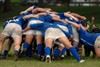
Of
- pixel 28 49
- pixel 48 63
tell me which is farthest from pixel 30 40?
pixel 48 63

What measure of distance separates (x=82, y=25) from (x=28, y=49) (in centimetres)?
178

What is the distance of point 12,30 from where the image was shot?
13320 mm

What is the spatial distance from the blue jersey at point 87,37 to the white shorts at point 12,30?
5.75 feet

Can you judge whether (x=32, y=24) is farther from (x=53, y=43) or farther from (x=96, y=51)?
(x=96, y=51)

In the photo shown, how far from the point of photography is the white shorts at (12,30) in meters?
13.3

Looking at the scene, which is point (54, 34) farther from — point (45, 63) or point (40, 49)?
point (45, 63)

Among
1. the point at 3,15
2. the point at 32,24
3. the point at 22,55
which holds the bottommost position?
the point at 3,15

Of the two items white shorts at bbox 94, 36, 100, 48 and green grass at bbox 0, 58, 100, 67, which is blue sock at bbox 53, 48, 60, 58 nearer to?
green grass at bbox 0, 58, 100, 67

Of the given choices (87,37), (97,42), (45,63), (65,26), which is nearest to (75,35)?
(87,37)

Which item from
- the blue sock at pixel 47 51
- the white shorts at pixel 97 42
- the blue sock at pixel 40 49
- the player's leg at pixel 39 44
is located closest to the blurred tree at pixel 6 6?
the player's leg at pixel 39 44

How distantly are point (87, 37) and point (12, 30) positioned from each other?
2.15 metres

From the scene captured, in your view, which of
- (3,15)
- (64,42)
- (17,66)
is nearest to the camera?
(17,66)

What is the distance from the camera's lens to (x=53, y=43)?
13.0 metres

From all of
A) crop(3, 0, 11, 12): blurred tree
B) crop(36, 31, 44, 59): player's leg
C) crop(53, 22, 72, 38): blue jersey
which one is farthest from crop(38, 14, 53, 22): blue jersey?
crop(3, 0, 11, 12): blurred tree
